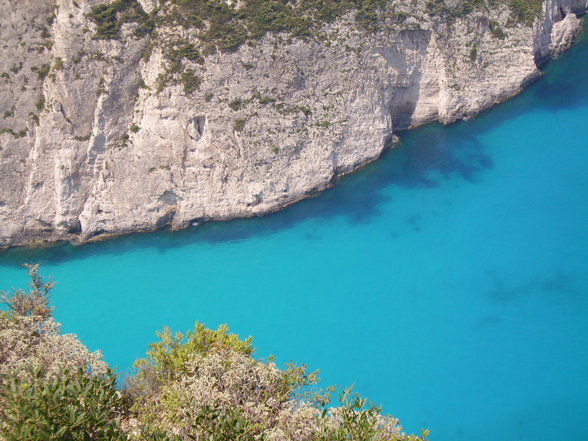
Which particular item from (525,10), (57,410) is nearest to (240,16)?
(525,10)

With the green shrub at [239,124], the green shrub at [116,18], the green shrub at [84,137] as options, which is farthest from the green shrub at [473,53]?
the green shrub at [84,137]

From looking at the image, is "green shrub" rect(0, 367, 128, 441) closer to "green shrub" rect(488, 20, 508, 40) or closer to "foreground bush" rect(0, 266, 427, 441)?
"foreground bush" rect(0, 266, 427, 441)

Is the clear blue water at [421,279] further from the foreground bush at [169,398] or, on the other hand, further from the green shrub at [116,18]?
the green shrub at [116,18]

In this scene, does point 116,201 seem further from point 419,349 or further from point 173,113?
point 419,349

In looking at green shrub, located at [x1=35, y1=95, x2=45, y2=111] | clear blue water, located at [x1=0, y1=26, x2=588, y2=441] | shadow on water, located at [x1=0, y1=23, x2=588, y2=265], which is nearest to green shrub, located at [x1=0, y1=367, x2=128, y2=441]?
clear blue water, located at [x1=0, y1=26, x2=588, y2=441]

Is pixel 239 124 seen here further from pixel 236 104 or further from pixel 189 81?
pixel 189 81

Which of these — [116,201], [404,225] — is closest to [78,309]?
[116,201]

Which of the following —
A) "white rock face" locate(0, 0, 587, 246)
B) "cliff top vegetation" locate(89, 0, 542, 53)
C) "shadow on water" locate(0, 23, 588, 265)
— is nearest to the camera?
"white rock face" locate(0, 0, 587, 246)
